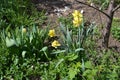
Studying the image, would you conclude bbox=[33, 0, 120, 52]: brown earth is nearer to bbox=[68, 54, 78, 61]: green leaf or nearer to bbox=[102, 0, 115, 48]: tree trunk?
bbox=[102, 0, 115, 48]: tree trunk

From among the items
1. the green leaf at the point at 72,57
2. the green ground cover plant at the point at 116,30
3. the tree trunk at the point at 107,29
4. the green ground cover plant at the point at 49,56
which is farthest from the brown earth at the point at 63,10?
the green leaf at the point at 72,57

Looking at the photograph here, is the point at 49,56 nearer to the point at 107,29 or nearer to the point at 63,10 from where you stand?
the point at 107,29

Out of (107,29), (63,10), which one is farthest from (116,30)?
(63,10)

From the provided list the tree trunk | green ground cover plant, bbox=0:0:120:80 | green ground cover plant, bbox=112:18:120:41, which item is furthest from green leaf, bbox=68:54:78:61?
green ground cover plant, bbox=112:18:120:41

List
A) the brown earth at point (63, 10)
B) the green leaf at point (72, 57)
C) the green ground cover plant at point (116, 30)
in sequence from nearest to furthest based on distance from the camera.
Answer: the green leaf at point (72, 57)
the green ground cover plant at point (116, 30)
the brown earth at point (63, 10)

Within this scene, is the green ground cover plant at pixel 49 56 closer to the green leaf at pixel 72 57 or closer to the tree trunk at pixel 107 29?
the green leaf at pixel 72 57

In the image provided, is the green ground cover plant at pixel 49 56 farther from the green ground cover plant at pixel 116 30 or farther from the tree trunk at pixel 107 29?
the green ground cover plant at pixel 116 30

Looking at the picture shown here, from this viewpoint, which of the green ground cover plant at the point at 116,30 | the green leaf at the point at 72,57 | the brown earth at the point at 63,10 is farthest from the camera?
the brown earth at the point at 63,10

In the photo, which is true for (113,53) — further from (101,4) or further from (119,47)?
(101,4)

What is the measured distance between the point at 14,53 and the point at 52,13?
113cm

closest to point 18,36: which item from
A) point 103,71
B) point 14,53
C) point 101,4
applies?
point 14,53

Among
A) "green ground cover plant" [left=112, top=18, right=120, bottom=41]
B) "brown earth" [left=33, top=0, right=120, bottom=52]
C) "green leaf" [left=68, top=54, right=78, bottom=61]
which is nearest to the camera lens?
"green leaf" [left=68, top=54, right=78, bottom=61]

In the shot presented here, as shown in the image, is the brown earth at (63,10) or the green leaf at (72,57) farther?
the brown earth at (63,10)

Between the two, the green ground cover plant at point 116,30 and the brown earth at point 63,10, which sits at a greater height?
the brown earth at point 63,10
